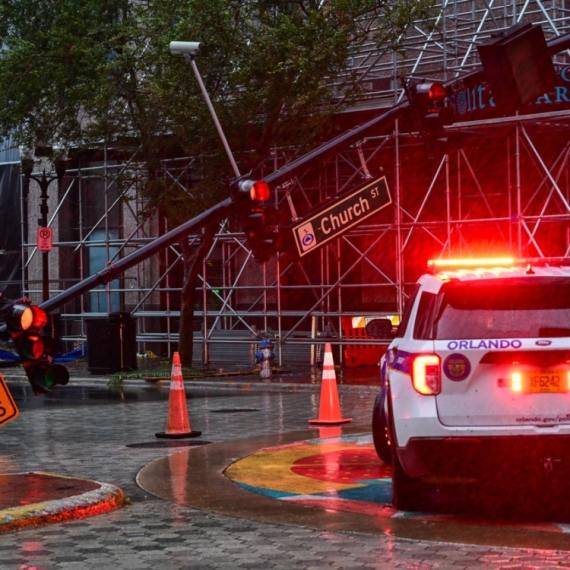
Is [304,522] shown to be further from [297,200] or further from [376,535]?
[297,200]

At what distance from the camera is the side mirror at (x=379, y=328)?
941cm

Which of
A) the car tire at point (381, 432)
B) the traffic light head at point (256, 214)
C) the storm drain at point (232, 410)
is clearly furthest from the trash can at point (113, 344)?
the car tire at point (381, 432)

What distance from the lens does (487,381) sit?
8.02 metres

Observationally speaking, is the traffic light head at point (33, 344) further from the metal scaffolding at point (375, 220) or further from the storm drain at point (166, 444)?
the metal scaffolding at point (375, 220)

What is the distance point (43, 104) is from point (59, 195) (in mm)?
7400

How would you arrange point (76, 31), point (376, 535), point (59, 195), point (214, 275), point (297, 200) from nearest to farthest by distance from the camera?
1. point (376, 535)
2. point (76, 31)
3. point (297, 200)
4. point (214, 275)
5. point (59, 195)

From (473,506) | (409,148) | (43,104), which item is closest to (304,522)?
(473,506)

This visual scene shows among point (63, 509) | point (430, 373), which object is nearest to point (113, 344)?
point (63, 509)

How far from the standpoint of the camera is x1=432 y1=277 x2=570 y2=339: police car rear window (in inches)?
318

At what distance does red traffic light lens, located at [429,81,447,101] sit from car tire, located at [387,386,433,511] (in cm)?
641

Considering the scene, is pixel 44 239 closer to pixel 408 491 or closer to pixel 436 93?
pixel 436 93

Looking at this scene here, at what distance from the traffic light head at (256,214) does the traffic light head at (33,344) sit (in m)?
5.46

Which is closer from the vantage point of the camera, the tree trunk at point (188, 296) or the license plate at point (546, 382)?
the license plate at point (546, 382)

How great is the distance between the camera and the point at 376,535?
25.5 ft
